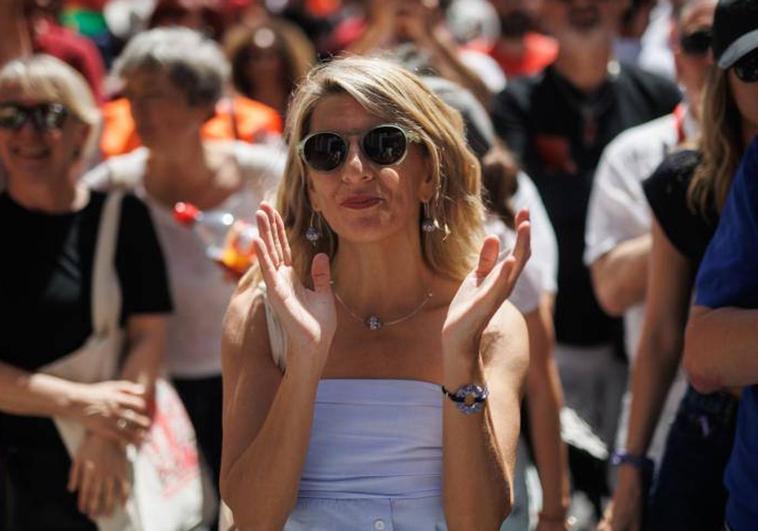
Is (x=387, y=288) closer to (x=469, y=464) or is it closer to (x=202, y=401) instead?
(x=469, y=464)

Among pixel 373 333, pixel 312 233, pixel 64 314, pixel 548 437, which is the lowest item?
pixel 548 437

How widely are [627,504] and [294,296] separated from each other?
1.15 metres

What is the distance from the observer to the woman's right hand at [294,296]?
2.60m

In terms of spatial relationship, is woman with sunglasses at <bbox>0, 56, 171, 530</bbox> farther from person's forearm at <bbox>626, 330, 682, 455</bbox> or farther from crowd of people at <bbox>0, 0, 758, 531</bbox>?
person's forearm at <bbox>626, 330, 682, 455</bbox>

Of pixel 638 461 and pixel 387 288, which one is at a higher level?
pixel 387 288

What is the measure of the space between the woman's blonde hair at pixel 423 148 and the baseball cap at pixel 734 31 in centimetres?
62

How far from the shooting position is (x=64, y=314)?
12.2ft

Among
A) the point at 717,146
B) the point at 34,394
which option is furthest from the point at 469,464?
the point at 34,394

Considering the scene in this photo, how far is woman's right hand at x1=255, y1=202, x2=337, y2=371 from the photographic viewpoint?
260cm

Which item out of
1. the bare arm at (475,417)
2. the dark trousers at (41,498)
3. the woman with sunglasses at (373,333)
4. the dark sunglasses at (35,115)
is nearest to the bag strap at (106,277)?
the dark sunglasses at (35,115)

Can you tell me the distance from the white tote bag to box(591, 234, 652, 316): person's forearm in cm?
132

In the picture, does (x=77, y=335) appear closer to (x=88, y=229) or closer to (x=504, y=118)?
(x=88, y=229)

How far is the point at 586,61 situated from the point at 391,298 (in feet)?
8.53

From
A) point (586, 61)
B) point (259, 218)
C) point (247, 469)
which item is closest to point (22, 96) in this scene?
point (259, 218)
